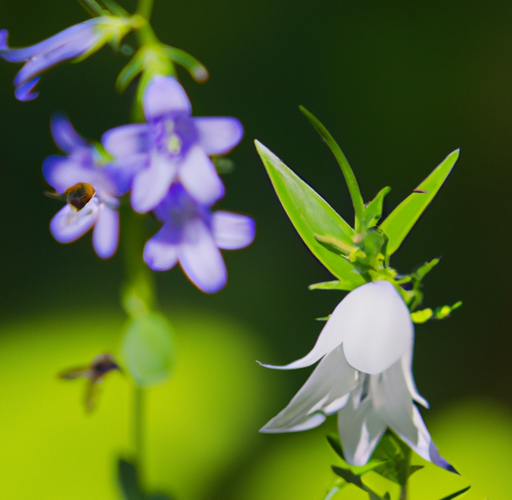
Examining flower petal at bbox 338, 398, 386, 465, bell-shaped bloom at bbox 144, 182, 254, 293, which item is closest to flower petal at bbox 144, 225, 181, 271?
bell-shaped bloom at bbox 144, 182, 254, 293

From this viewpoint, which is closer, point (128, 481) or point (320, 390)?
point (320, 390)

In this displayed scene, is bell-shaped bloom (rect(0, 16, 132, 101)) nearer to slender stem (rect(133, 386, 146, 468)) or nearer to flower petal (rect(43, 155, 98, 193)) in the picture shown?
flower petal (rect(43, 155, 98, 193))

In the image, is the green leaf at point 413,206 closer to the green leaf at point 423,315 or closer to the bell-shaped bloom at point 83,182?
the green leaf at point 423,315

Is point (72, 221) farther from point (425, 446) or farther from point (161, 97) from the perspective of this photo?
point (425, 446)

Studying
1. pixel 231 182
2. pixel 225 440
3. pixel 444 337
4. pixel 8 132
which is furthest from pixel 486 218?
pixel 8 132

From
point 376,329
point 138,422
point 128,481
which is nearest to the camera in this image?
point 376,329

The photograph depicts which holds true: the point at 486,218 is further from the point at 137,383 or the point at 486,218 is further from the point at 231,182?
the point at 137,383

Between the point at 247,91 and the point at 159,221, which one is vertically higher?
the point at 247,91

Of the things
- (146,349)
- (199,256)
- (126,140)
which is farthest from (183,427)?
(126,140)
